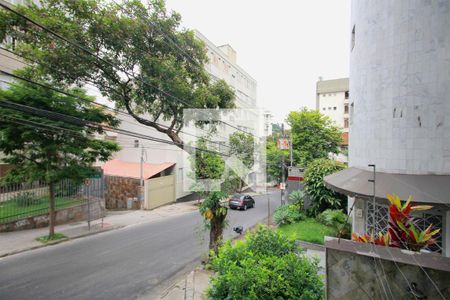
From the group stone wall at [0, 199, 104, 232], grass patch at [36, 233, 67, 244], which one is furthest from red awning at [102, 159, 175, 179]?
grass patch at [36, 233, 67, 244]

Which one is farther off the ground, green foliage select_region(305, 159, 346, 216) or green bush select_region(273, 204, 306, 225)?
green foliage select_region(305, 159, 346, 216)

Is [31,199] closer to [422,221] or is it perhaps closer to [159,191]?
[159,191]

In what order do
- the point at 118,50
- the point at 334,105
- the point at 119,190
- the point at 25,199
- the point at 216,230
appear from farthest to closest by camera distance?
1. the point at 334,105
2. the point at 119,190
3. the point at 25,199
4. the point at 118,50
5. the point at 216,230

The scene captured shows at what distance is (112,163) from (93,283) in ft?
67.8

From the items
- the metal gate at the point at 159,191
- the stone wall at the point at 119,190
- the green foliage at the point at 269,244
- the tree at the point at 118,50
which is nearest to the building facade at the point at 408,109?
the green foliage at the point at 269,244

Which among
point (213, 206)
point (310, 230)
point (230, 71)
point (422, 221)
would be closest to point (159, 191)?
point (310, 230)

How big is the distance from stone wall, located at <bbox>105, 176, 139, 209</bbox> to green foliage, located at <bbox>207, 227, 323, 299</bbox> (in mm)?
18426

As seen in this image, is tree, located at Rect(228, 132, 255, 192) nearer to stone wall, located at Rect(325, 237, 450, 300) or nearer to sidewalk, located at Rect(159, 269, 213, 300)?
sidewalk, located at Rect(159, 269, 213, 300)

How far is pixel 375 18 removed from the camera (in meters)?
6.95

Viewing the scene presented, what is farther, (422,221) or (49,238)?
(49,238)

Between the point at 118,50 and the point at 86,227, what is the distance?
1027 cm

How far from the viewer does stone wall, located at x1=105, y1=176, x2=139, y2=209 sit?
835 inches

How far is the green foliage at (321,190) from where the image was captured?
13.4 m

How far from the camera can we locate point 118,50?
9859 mm
